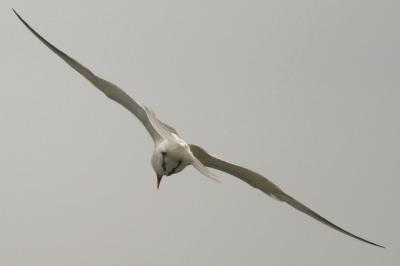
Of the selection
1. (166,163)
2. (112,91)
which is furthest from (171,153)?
(112,91)

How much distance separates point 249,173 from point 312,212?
1270 millimetres

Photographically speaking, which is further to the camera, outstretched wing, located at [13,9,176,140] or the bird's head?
outstretched wing, located at [13,9,176,140]

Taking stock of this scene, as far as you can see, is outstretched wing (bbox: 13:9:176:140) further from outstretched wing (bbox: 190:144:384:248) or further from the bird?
outstretched wing (bbox: 190:144:384:248)

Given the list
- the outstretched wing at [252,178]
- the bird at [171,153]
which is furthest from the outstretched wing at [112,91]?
the outstretched wing at [252,178]

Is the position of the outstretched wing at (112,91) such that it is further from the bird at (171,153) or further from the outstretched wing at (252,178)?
the outstretched wing at (252,178)

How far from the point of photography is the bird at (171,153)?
14117 mm

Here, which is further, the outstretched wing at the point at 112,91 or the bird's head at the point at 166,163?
the outstretched wing at the point at 112,91

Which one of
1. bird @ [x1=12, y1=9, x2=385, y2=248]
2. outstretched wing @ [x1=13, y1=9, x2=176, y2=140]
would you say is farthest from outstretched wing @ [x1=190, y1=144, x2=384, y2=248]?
outstretched wing @ [x1=13, y1=9, x2=176, y2=140]

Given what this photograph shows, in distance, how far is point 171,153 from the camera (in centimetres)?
1418

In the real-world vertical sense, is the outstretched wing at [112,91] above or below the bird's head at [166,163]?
above

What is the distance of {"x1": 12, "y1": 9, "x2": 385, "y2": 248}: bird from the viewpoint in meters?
14.1

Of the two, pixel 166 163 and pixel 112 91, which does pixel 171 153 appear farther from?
pixel 112 91

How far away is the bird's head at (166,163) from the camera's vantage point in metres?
14.2

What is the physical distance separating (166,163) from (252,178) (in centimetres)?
180
